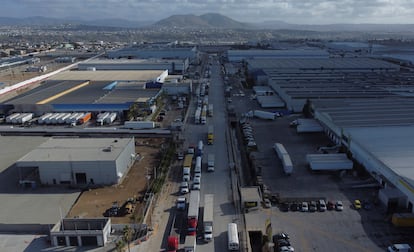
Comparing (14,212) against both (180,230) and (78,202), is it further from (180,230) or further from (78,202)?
(180,230)

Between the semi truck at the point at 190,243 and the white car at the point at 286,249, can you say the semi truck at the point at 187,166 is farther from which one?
the white car at the point at 286,249

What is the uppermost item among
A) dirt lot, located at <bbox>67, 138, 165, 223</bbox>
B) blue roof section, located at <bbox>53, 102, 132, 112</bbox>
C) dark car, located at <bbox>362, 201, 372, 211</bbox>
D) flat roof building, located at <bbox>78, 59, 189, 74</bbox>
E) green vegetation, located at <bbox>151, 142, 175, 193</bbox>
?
flat roof building, located at <bbox>78, 59, 189, 74</bbox>

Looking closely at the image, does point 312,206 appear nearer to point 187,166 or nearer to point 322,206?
point 322,206

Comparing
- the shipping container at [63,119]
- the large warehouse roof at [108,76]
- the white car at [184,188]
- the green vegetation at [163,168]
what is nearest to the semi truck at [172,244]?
the white car at [184,188]

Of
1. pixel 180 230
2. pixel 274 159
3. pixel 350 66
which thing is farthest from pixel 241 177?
pixel 350 66

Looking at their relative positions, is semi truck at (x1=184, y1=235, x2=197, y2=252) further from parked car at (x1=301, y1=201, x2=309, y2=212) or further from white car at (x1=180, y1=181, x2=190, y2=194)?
parked car at (x1=301, y1=201, x2=309, y2=212)

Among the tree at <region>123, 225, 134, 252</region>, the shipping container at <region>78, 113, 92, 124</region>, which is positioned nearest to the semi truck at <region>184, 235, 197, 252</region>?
the tree at <region>123, 225, 134, 252</region>
